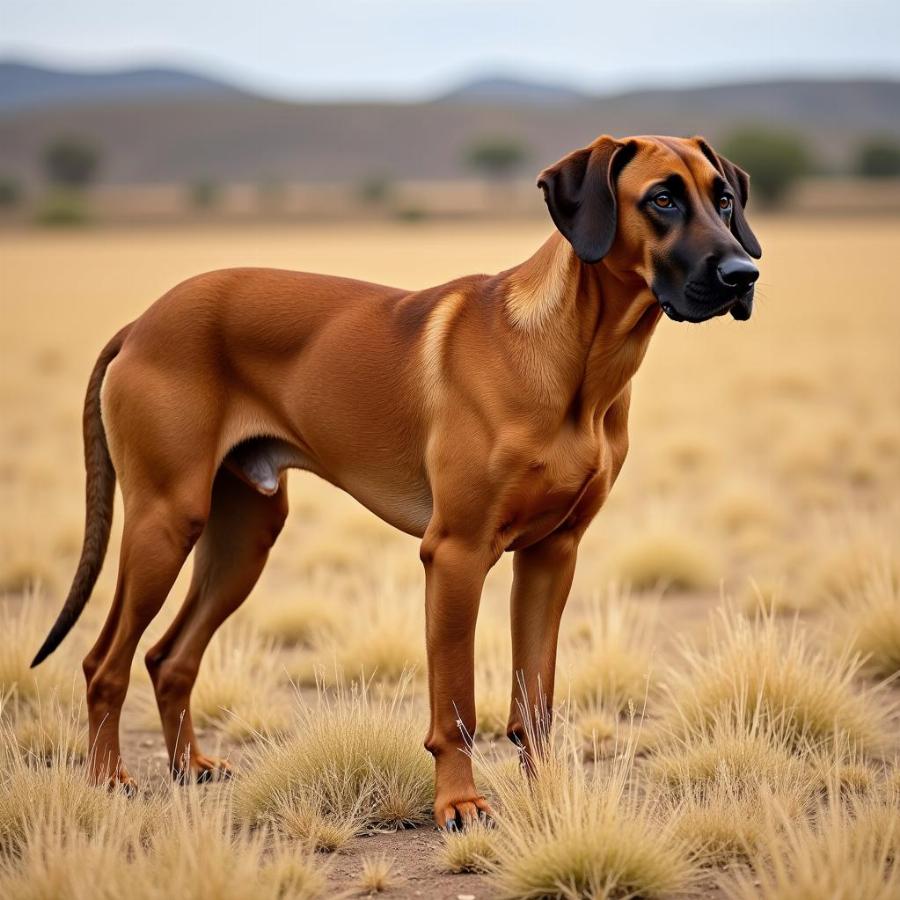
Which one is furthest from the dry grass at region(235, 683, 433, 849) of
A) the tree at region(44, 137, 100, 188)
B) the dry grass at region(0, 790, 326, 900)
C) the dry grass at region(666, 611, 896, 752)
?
the tree at region(44, 137, 100, 188)

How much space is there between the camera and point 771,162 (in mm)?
85062

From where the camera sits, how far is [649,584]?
9.34 meters

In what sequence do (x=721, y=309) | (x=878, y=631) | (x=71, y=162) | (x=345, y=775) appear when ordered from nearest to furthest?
(x=721, y=309), (x=345, y=775), (x=878, y=631), (x=71, y=162)

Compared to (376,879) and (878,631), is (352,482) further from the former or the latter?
(878,631)

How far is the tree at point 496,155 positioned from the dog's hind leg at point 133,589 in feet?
365

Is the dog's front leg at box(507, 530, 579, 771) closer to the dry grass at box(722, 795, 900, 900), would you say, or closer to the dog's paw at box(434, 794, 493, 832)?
the dog's paw at box(434, 794, 493, 832)

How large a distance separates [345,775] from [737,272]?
2303 mm

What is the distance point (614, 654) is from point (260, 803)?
2.33m

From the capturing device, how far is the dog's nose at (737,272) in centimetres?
393

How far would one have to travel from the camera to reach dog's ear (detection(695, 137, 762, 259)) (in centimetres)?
446

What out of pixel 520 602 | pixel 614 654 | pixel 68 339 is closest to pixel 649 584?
pixel 614 654

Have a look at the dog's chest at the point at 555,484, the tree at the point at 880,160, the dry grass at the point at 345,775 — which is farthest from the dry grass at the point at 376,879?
the tree at the point at 880,160

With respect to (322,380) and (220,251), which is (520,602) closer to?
(322,380)

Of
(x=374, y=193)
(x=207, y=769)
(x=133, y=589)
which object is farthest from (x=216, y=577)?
(x=374, y=193)
